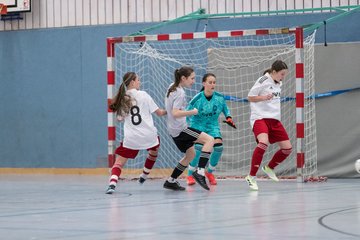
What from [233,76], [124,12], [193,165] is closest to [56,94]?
[124,12]

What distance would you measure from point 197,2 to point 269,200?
7618 mm

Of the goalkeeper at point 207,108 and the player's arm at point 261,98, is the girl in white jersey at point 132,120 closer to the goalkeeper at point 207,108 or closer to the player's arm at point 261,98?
the goalkeeper at point 207,108

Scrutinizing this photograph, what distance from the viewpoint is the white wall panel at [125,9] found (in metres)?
16.4

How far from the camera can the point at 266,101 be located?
12711mm

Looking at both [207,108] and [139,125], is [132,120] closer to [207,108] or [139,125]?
[139,125]

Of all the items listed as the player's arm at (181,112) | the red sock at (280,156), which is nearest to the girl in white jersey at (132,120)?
the player's arm at (181,112)

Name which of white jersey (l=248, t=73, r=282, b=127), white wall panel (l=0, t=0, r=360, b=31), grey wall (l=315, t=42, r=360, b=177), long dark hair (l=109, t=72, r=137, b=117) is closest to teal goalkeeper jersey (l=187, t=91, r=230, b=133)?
white jersey (l=248, t=73, r=282, b=127)

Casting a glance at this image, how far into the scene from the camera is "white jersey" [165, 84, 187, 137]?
39.9ft

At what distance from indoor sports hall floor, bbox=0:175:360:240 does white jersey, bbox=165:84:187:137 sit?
0.86 meters

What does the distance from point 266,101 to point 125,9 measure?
5.87 m

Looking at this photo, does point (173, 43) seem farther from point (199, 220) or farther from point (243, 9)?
point (199, 220)

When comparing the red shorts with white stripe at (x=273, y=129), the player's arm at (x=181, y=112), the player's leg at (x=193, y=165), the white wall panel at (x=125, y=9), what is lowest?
the player's leg at (x=193, y=165)

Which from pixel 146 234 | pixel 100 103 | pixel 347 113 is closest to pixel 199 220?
pixel 146 234

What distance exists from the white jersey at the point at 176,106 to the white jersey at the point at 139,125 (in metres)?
0.45
